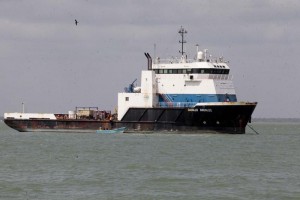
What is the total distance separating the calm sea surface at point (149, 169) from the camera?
32.6 meters

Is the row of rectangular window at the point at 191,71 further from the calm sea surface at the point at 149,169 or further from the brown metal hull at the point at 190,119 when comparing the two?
the calm sea surface at the point at 149,169

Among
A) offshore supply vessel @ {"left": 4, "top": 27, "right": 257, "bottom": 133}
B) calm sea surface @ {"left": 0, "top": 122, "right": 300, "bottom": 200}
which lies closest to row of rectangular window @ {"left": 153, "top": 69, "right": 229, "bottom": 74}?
offshore supply vessel @ {"left": 4, "top": 27, "right": 257, "bottom": 133}

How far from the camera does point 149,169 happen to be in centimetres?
4034

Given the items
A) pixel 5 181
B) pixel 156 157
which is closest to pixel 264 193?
pixel 5 181

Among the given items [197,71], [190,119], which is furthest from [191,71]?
[190,119]

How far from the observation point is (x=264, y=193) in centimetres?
3238

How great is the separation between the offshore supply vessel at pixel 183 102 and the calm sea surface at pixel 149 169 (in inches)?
135

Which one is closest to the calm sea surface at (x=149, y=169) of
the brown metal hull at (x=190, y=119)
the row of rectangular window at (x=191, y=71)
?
the brown metal hull at (x=190, y=119)

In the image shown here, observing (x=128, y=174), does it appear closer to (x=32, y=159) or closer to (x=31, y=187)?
(x=31, y=187)

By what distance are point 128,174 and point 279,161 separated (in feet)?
36.5

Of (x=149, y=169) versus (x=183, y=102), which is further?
(x=183, y=102)

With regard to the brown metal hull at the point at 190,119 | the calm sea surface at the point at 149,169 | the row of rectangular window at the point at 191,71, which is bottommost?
the calm sea surface at the point at 149,169

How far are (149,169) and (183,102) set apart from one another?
87.5 feet

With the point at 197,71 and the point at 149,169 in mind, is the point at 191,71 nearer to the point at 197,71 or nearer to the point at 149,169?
the point at 197,71
